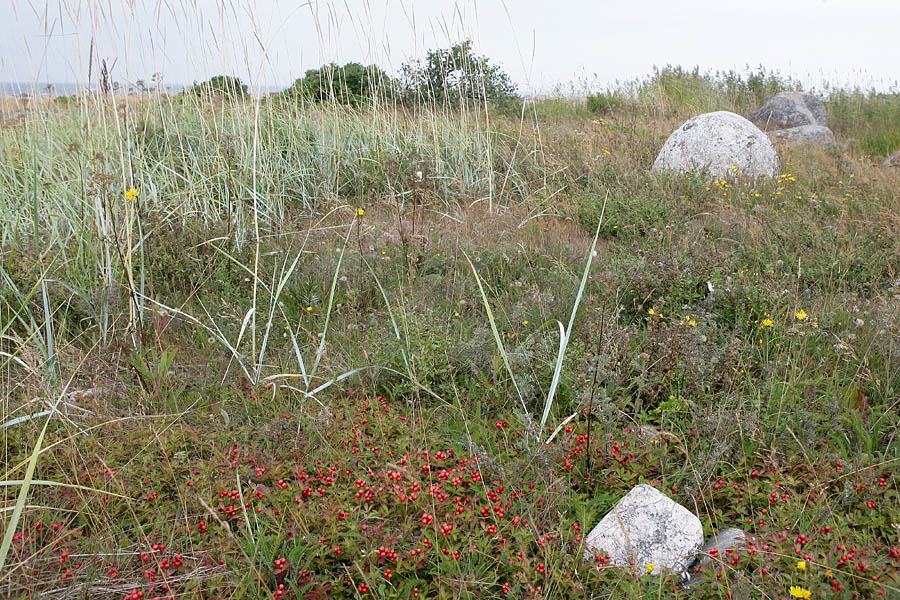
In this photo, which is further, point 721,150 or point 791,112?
point 791,112

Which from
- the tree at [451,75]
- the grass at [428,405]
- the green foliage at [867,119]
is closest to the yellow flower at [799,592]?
the grass at [428,405]

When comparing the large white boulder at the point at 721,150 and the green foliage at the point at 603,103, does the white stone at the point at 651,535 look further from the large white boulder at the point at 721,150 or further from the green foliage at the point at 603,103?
the green foliage at the point at 603,103

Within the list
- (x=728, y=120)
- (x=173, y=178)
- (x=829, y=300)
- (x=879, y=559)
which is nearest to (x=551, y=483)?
(x=879, y=559)

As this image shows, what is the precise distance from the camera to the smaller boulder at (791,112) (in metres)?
10.1

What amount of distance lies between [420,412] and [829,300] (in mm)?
2421

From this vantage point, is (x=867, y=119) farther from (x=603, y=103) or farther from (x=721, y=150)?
(x=721, y=150)

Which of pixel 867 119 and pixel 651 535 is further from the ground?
pixel 867 119

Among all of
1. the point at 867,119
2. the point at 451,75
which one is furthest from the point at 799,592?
the point at 867,119

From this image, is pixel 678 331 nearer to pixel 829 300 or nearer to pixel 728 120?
pixel 829 300

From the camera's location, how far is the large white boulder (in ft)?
21.6

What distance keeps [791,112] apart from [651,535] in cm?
1047

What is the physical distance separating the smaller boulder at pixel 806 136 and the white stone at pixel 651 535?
8.37 metres

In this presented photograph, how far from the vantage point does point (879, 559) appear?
67.5 inches

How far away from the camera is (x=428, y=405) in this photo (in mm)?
2660
